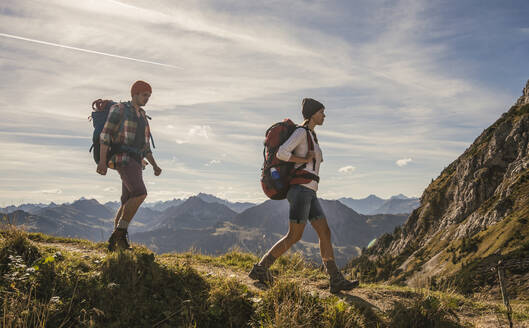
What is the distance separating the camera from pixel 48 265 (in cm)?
454

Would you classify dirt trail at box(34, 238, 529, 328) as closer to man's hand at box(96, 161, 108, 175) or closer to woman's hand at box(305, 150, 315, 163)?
woman's hand at box(305, 150, 315, 163)

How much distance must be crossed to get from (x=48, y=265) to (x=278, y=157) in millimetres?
3784

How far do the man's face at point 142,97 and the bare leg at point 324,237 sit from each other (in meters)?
4.39

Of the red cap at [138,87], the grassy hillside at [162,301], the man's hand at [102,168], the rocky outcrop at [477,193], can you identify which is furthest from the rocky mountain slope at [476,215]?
the man's hand at [102,168]

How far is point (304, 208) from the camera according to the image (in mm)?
5301

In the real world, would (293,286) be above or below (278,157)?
below

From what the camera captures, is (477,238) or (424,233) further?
(424,233)

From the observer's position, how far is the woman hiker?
5301mm

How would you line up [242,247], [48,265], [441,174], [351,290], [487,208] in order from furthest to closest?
1. [441,174]
2. [487,208]
3. [242,247]
4. [351,290]
5. [48,265]

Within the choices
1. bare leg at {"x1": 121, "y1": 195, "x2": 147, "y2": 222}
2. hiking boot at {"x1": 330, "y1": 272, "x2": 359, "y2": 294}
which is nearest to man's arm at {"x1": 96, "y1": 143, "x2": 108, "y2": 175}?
bare leg at {"x1": 121, "y1": 195, "x2": 147, "y2": 222}

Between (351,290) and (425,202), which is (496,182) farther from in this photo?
(351,290)

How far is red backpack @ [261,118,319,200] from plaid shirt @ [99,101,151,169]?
2923 mm

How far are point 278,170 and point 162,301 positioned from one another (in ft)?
8.81

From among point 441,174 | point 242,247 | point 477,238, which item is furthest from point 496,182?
point 242,247
